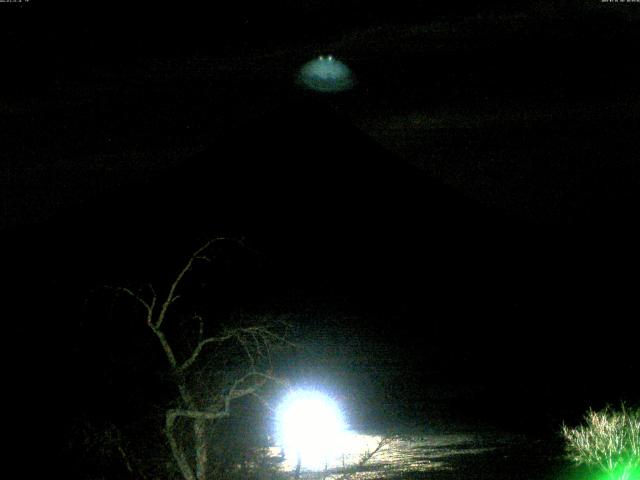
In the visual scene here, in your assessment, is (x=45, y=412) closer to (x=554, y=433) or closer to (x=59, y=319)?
(x=554, y=433)

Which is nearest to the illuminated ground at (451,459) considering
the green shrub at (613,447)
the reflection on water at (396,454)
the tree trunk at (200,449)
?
the reflection on water at (396,454)

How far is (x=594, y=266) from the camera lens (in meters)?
70.6

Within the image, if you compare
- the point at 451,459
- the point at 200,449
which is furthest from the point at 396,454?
the point at 200,449

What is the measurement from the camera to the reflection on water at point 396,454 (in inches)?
607

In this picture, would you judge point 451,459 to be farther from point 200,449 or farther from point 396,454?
point 200,449

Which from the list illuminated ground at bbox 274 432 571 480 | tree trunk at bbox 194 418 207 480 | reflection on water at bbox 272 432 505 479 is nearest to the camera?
tree trunk at bbox 194 418 207 480

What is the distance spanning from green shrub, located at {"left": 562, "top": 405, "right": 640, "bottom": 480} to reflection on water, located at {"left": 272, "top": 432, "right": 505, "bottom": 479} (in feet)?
7.39

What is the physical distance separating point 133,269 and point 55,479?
197 ft

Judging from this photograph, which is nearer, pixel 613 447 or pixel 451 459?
pixel 613 447

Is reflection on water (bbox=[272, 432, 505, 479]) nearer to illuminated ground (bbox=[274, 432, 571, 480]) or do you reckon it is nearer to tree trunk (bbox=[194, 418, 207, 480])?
illuminated ground (bbox=[274, 432, 571, 480])

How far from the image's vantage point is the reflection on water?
15406 millimetres

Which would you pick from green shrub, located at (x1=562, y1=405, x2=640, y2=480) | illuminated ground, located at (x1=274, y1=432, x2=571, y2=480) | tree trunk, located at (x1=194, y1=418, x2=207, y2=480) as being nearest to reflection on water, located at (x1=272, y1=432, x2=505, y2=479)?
illuminated ground, located at (x1=274, y1=432, x2=571, y2=480)

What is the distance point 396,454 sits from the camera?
17594 mm

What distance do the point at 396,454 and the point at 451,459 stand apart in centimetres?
113
